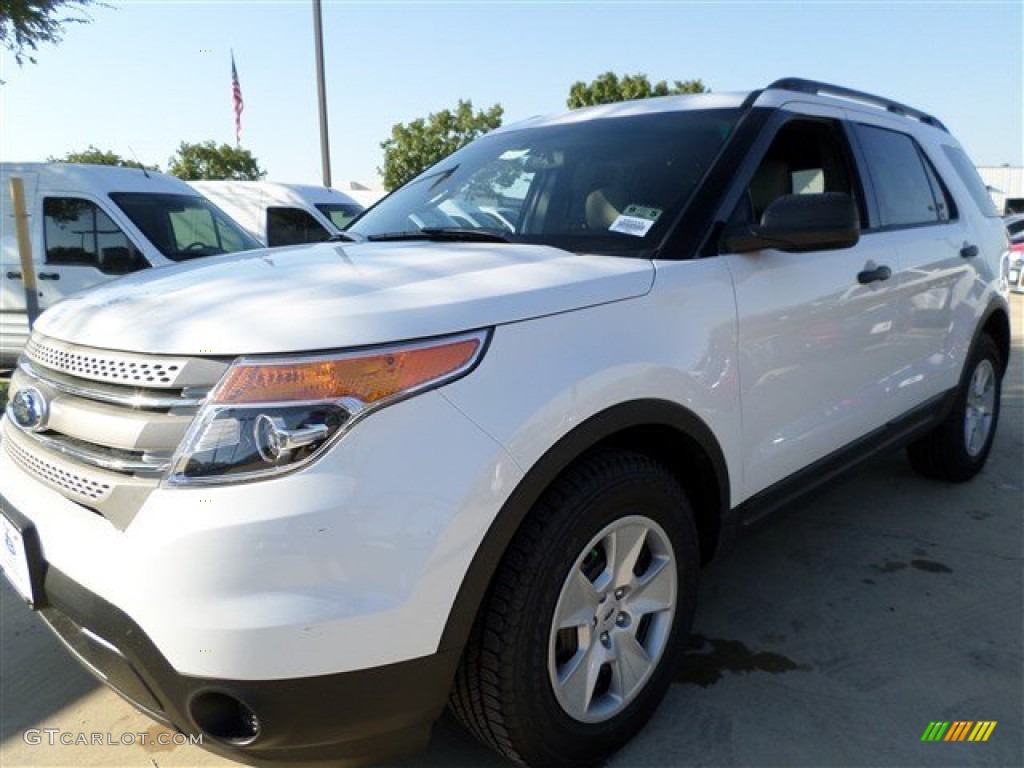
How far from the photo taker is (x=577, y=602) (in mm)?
1954

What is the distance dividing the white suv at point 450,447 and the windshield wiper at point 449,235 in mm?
12

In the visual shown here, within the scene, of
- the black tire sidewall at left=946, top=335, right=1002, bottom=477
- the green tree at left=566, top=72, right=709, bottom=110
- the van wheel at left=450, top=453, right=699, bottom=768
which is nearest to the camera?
the van wheel at left=450, top=453, right=699, bottom=768

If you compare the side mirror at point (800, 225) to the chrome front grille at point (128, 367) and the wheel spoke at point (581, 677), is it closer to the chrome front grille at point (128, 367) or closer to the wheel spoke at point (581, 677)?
the wheel spoke at point (581, 677)

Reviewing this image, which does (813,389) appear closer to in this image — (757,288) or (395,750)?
(757,288)

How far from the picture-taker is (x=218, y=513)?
1.49m

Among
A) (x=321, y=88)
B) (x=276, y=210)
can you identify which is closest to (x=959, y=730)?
(x=276, y=210)

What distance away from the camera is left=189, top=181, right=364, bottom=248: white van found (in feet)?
37.5

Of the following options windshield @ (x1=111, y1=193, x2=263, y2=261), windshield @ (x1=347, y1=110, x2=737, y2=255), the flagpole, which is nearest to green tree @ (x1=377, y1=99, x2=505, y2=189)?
the flagpole

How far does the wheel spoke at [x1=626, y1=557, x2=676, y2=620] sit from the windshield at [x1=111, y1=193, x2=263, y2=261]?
21.1ft

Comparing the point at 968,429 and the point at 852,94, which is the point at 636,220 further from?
the point at 968,429

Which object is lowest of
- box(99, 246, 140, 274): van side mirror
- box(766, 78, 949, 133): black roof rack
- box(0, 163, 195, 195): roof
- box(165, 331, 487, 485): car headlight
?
box(99, 246, 140, 274): van side mirror

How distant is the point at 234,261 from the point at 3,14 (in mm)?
7733

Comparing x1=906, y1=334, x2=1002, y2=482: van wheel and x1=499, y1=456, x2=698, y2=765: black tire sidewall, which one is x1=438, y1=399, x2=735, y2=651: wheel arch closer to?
x1=499, y1=456, x2=698, y2=765: black tire sidewall

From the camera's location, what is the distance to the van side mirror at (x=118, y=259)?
7.23m
